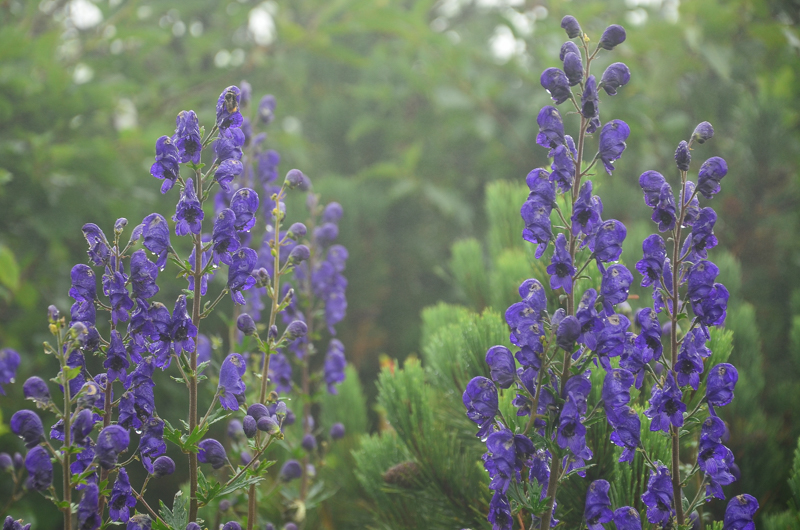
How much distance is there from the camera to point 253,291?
5.36 ft

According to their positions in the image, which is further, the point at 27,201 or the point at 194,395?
the point at 27,201

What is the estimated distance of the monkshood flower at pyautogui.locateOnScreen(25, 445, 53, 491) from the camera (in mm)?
864

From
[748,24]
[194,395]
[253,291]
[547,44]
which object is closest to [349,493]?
[253,291]

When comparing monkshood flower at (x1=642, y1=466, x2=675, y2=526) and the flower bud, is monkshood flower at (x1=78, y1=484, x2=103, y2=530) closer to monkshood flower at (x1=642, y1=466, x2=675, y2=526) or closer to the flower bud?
the flower bud

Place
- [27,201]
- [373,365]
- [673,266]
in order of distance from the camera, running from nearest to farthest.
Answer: [673,266]
[27,201]
[373,365]

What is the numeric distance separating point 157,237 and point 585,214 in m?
0.70

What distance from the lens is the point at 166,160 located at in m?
0.96

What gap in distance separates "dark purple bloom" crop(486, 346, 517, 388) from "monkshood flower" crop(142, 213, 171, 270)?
576mm

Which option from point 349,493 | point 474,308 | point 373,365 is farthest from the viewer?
point 373,365

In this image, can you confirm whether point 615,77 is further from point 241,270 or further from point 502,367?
point 241,270

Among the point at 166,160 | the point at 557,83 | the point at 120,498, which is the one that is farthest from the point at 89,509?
the point at 557,83

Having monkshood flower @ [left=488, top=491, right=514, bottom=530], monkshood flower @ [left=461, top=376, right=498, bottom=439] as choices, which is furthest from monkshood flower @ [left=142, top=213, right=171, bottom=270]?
monkshood flower @ [left=488, top=491, right=514, bottom=530]

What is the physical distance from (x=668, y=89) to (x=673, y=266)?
2.23m

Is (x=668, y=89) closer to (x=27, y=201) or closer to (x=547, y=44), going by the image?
(x=547, y=44)
